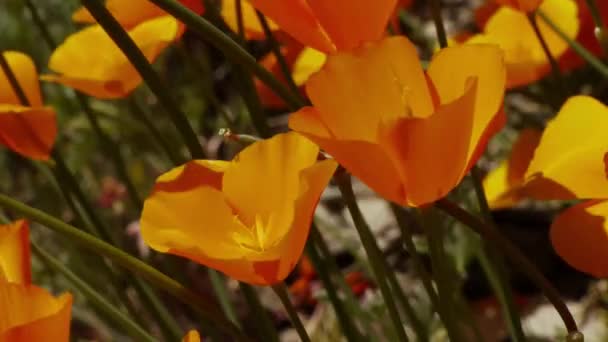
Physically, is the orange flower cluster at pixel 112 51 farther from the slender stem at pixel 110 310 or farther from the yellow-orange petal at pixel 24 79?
the slender stem at pixel 110 310

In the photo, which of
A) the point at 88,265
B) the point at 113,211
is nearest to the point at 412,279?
the point at 88,265

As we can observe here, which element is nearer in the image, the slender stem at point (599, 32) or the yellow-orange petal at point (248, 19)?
the slender stem at point (599, 32)

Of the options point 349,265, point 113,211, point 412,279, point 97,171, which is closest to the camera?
point 412,279

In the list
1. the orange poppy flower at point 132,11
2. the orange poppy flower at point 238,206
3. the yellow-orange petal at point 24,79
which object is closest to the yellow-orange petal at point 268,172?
the orange poppy flower at point 238,206

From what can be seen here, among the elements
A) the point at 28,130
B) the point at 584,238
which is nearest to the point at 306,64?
the point at 28,130

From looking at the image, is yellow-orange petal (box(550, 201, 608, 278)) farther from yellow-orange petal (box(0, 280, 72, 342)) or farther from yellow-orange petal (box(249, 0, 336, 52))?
yellow-orange petal (box(0, 280, 72, 342))

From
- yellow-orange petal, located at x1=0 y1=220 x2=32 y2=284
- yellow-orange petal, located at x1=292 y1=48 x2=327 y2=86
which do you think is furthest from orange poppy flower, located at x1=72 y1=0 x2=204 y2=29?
yellow-orange petal, located at x1=0 y1=220 x2=32 y2=284

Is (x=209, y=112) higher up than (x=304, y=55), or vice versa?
(x=304, y=55)

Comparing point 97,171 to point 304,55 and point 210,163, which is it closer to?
point 304,55
